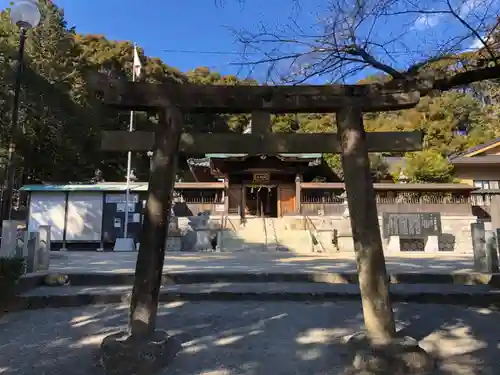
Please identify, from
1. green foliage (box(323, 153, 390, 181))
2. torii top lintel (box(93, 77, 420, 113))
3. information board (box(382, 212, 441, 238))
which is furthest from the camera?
green foliage (box(323, 153, 390, 181))

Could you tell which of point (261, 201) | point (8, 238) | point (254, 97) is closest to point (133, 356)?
point (254, 97)

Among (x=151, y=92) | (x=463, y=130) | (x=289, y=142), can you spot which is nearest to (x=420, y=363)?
(x=289, y=142)

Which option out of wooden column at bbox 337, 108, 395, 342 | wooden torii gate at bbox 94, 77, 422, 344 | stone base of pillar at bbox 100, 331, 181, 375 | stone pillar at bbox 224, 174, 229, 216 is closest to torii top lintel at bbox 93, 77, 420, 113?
wooden torii gate at bbox 94, 77, 422, 344

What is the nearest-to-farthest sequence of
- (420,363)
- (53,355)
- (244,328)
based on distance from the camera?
(420,363) < (53,355) < (244,328)

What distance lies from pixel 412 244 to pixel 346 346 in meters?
14.9

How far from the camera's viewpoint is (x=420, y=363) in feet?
11.3

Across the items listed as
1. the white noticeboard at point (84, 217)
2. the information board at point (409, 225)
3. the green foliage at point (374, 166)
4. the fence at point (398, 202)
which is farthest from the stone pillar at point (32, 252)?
the green foliage at point (374, 166)

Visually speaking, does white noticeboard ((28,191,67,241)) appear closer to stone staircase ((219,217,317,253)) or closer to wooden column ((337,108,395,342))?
stone staircase ((219,217,317,253))

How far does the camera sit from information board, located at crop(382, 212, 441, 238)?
17.0m

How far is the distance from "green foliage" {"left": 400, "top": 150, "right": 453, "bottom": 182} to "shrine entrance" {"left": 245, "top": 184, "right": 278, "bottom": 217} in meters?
9.06

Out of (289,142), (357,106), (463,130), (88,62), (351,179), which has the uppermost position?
(88,62)

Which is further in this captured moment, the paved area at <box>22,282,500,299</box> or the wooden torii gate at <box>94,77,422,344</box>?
the paved area at <box>22,282,500,299</box>

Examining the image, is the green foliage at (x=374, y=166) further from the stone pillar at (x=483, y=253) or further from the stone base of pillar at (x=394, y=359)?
the stone base of pillar at (x=394, y=359)

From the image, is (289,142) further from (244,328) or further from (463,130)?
(463,130)
